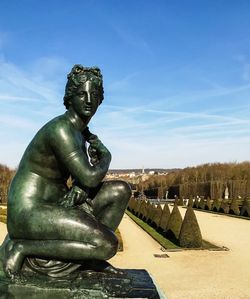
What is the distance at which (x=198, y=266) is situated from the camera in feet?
41.8

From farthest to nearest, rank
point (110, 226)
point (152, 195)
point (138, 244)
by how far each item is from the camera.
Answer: point (152, 195) → point (138, 244) → point (110, 226)

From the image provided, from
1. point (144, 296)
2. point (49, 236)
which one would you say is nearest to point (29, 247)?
point (49, 236)

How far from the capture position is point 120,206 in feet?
12.5

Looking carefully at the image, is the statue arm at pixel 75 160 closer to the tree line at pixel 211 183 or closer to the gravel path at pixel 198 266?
the gravel path at pixel 198 266

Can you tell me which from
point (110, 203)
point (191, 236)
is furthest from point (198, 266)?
point (110, 203)

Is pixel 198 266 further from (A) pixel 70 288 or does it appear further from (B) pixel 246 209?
(B) pixel 246 209

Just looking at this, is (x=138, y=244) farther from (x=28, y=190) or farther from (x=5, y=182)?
(x=5, y=182)

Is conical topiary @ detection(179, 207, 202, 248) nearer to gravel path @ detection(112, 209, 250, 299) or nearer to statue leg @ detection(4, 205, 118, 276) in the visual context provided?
gravel path @ detection(112, 209, 250, 299)

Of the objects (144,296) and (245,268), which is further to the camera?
(245,268)

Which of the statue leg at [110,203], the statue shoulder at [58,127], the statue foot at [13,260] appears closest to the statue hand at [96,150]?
the statue leg at [110,203]

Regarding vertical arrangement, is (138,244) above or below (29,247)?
below

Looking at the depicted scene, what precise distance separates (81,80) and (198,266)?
33.5 ft

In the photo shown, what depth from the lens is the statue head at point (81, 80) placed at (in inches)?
149

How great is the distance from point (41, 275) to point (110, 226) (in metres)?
0.73
